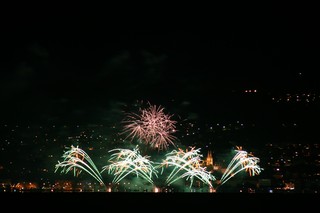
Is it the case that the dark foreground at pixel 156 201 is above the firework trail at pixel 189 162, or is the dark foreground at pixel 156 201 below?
below

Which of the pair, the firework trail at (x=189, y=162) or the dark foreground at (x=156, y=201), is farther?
the firework trail at (x=189, y=162)

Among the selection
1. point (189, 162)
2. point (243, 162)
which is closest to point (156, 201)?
point (189, 162)

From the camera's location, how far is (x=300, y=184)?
3356 centimetres

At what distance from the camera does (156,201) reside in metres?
13.0

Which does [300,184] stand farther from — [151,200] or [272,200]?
[151,200]

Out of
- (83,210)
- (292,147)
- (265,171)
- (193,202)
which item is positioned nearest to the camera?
(83,210)

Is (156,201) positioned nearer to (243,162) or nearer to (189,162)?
(189,162)

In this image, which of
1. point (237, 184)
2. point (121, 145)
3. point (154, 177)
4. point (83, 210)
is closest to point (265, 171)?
point (237, 184)

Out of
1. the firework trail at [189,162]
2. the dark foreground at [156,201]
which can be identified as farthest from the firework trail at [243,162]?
the dark foreground at [156,201]

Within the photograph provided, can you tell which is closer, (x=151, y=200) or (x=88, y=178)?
(x=151, y=200)

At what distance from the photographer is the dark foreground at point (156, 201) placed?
11961 mm

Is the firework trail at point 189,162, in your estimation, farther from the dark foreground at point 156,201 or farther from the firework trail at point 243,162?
the dark foreground at point 156,201

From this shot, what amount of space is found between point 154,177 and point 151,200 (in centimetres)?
2416

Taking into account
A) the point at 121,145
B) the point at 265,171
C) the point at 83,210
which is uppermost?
the point at 121,145
